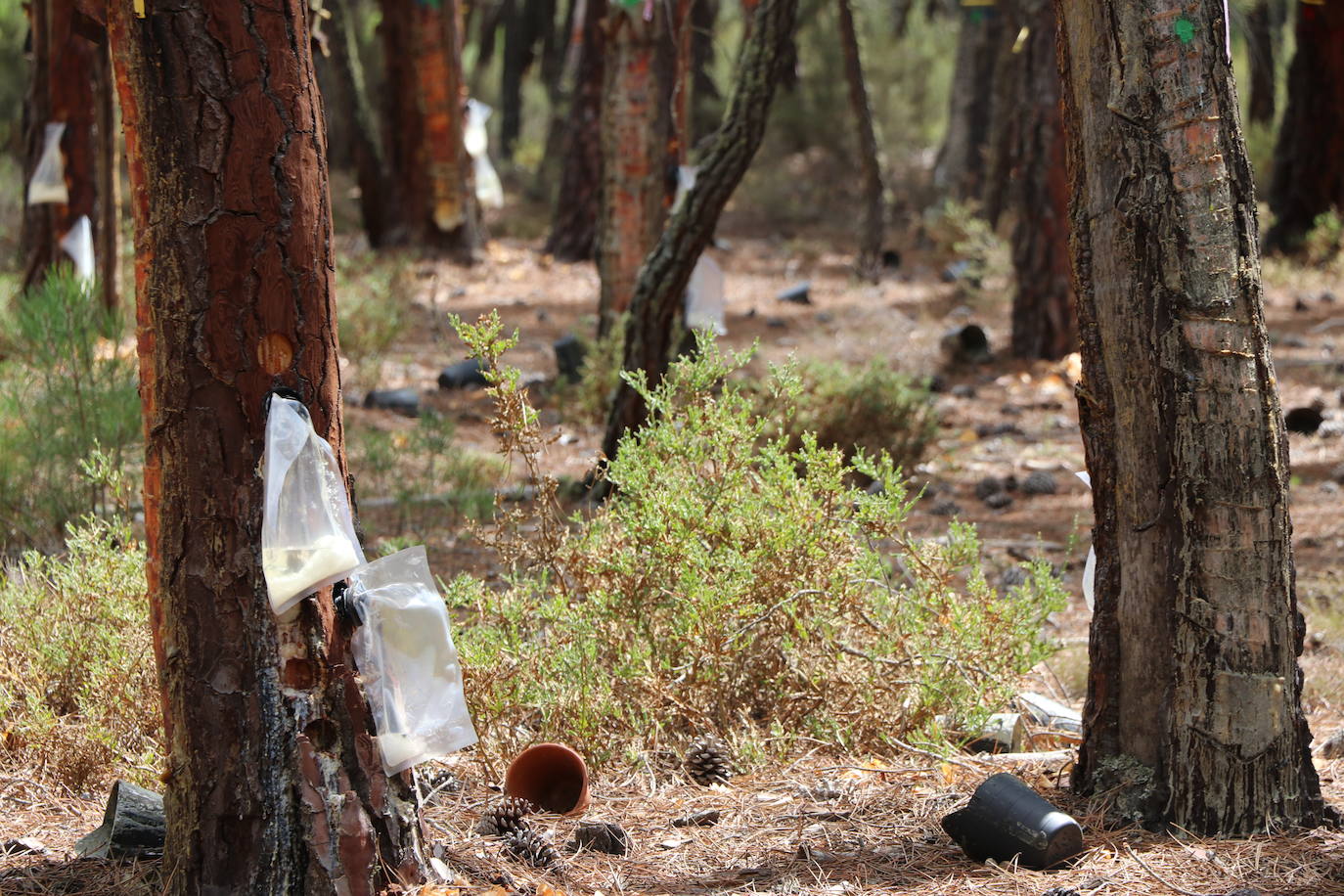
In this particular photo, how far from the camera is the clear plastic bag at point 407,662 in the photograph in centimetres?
215

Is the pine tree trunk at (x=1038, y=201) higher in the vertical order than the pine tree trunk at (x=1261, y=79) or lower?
lower

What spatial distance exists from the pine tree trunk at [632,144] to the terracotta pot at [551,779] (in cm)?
408

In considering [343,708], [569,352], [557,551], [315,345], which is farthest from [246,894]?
[569,352]

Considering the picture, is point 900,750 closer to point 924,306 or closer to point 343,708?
point 343,708

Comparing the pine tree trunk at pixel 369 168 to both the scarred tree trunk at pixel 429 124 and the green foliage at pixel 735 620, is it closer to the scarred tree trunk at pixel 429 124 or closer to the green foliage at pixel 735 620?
the scarred tree trunk at pixel 429 124

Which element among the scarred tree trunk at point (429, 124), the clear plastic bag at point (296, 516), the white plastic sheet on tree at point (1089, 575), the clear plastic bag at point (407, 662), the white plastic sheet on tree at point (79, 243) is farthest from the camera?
the scarred tree trunk at point (429, 124)

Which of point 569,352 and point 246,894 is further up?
point 569,352

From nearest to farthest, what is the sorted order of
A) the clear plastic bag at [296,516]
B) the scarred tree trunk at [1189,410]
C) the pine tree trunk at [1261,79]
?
Answer: 1. the clear plastic bag at [296,516]
2. the scarred tree trunk at [1189,410]
3. the pine tree trunk at [1261,79]

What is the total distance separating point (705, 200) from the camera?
4766 millimetres

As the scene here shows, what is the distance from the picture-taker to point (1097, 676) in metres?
2.58

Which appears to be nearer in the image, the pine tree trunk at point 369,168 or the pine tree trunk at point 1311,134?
the pine tree trunk at point 1311,134

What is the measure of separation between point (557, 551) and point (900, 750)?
37.5 inches

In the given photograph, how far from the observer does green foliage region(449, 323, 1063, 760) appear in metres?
2.93

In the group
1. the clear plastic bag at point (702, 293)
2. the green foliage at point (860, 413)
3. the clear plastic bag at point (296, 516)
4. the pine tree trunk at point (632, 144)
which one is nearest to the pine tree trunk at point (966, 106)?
the pine tree trunk at point (632, 144)
